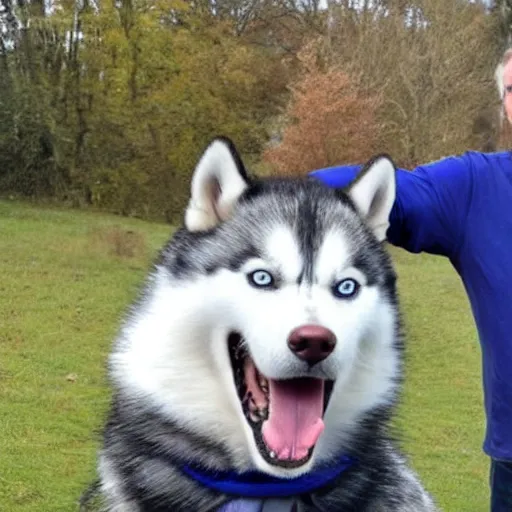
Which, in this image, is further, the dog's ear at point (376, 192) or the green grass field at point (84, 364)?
the green grass field at point (84, 364)

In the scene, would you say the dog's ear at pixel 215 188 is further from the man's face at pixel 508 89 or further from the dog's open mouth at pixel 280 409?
the man's face at pixel 508 89

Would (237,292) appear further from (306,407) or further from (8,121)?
(8,121)

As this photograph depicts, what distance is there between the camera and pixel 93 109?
28.4m

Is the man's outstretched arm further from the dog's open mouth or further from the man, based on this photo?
the dog's open mouth

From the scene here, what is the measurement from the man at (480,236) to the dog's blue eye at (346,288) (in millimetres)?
637

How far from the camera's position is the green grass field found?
22.7 feet

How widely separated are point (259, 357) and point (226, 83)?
96.3ft

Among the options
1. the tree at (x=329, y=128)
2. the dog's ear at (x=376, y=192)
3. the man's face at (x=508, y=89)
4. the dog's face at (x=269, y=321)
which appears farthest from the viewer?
the tree at (x=329, y=128)

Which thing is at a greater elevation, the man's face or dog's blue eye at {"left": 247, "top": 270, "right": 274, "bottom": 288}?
the man's face

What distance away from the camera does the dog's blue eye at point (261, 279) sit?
236cm

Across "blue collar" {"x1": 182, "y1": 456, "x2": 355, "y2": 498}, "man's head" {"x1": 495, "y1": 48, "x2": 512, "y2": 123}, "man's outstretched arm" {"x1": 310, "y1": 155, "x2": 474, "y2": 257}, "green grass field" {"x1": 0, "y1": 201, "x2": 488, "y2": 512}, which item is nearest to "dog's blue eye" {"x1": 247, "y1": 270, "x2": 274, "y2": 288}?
"blue collar" {"x1": 182, "y1": 456, "x2": 355, "y2": 498}

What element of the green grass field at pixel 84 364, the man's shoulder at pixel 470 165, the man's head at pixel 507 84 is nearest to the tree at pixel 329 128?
the green grass field at pixel 84 364

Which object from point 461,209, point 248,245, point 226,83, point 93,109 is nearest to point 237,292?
point 248,245

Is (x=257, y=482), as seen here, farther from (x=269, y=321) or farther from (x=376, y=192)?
(x=376, y=192)
